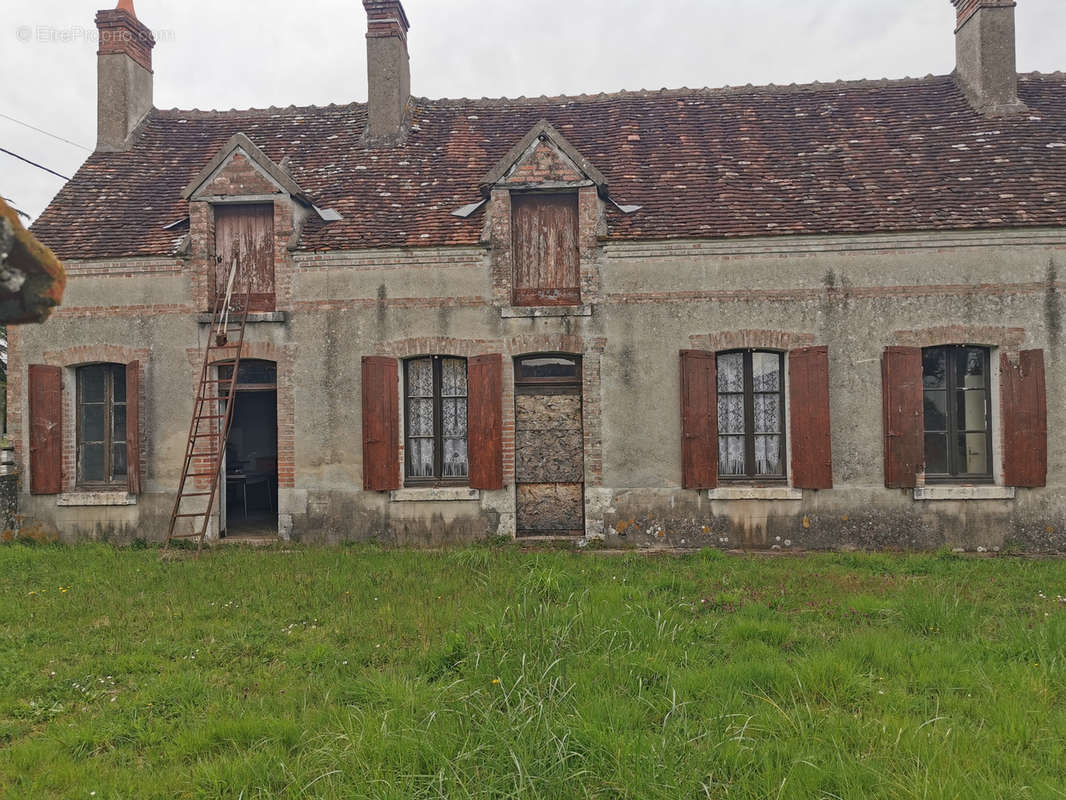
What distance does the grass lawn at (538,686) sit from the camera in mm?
3520

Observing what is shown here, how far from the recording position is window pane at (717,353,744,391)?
33.4 ft

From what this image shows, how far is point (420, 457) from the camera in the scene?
1041cm

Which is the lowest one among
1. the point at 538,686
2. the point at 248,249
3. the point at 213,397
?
the point at 538,686

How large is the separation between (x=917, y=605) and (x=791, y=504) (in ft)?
12.9

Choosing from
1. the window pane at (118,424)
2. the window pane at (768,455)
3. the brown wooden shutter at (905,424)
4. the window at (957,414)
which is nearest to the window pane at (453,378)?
the window pane at (768,455)

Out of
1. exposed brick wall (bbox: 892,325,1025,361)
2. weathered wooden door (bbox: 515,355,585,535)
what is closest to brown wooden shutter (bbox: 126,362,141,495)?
weathered wooden door (bbox: 515,355,585,535)

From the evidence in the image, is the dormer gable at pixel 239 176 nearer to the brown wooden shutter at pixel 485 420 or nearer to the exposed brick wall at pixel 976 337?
the brown wooden shutter at pixel 485 420

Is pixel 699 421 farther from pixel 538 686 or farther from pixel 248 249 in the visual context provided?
pixel 248 249

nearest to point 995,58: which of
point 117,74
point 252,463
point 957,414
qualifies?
point 957,414

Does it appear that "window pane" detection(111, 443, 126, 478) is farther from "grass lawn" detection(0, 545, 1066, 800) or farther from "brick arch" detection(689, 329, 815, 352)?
"brick arch" detection(689, 329, 815, 352)

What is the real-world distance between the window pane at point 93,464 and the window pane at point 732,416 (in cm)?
950

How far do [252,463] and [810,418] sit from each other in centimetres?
1092

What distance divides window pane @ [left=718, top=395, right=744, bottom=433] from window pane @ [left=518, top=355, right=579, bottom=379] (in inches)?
89.2

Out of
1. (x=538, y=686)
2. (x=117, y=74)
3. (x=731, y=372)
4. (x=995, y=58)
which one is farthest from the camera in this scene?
(x=117, y=74)
